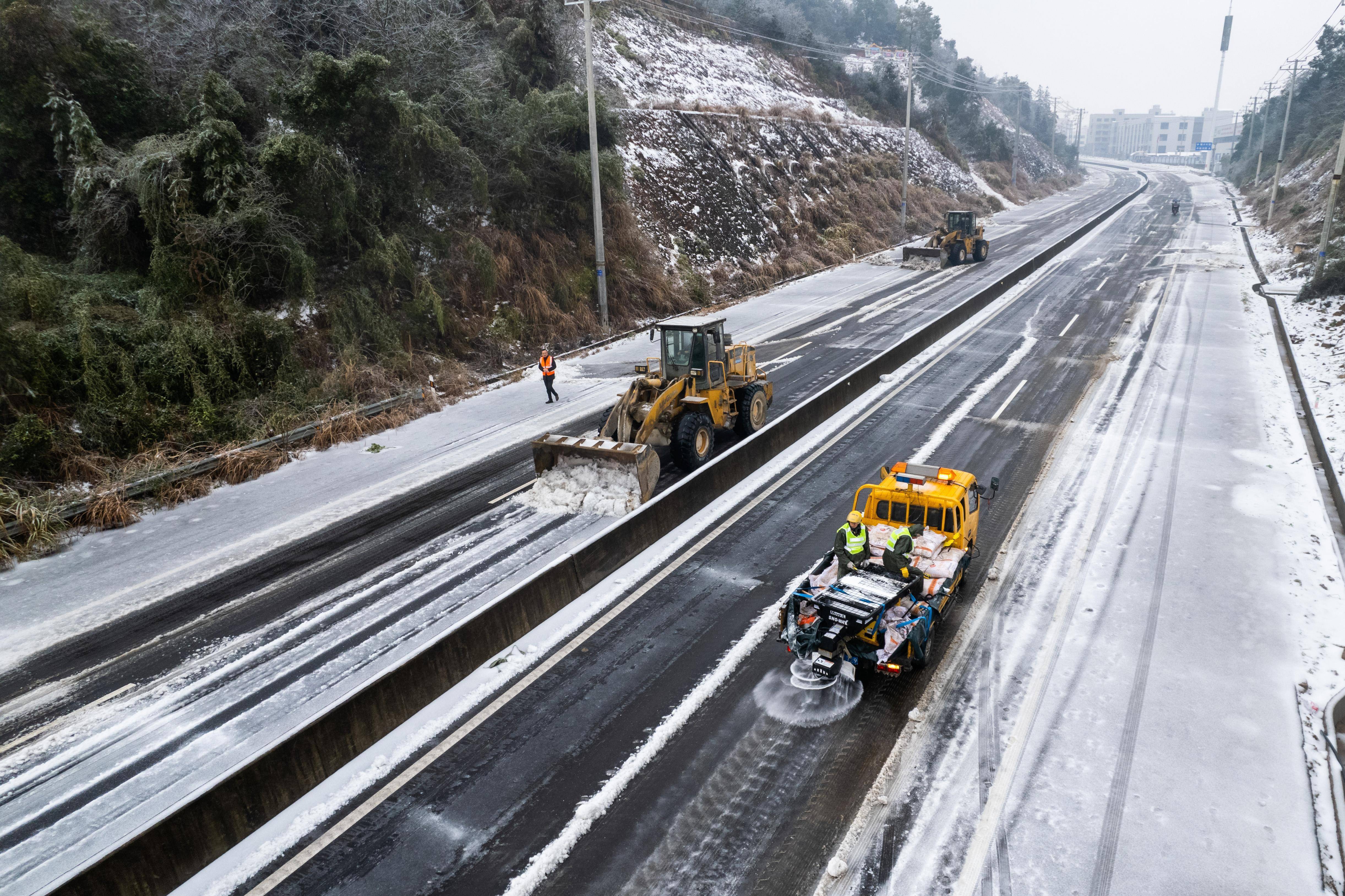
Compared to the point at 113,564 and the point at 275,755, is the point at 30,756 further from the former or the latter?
the point at 113,564

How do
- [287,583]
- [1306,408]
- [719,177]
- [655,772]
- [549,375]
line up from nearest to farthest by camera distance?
[655,772], [287,583], [1306,408], [549,375], [719,177]

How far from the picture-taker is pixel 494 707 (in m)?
8.48

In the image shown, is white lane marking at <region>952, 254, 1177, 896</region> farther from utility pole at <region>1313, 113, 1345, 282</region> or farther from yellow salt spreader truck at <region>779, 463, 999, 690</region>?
utility pole at <region>1313, 113, 1345, 282</region>

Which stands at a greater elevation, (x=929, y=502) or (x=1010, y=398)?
(x=929, y=502)

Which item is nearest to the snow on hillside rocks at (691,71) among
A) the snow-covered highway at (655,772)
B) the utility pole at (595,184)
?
the utility pole at (595,184)

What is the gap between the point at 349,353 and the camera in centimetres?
1866

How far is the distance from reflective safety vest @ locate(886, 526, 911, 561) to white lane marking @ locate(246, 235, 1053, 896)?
3.13 m

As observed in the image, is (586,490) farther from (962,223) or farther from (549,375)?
(962,223)

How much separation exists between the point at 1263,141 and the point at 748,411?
7312 centimetres

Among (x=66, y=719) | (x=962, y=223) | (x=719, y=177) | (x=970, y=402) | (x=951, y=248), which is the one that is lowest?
(x=66, y=719)

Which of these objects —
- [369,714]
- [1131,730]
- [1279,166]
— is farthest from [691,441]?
[1279,166]

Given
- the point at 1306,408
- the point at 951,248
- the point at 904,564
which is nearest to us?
the point at 904,564

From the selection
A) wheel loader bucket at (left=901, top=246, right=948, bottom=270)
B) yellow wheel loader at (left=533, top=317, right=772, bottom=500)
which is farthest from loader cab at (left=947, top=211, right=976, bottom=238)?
yellow wheel loader at (left=533, top=317, right=772, bottom=500)

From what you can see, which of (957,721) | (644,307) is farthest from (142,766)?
(644,307)
